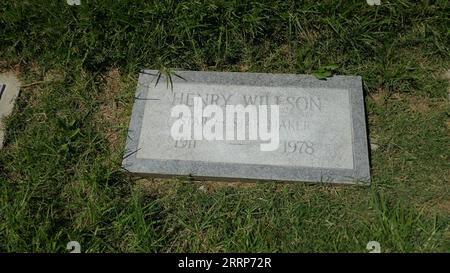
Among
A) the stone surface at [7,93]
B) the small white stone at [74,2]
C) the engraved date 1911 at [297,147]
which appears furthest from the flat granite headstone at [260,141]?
the stone surface at [7,93]

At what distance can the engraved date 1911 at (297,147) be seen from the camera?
2430 mm

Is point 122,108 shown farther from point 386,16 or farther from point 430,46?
point 430,46

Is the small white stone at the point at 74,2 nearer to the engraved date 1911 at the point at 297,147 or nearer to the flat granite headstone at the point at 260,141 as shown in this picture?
the flat granite headstone at the point at 260,141

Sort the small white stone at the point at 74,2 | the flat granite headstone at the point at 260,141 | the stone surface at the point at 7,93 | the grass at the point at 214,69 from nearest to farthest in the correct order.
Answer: the grass at the point at 214,69, the flat granite headstone at the point at 260,141, the stone surface at the point at 7,93, the small white stone at the point at 74,2

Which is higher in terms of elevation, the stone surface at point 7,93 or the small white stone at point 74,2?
the small white stone at point 74,2

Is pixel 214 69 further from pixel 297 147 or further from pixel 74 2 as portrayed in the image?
pixel 74 2

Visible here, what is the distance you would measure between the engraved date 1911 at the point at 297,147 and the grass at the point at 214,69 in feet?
0.61

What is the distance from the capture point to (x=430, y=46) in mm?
2889

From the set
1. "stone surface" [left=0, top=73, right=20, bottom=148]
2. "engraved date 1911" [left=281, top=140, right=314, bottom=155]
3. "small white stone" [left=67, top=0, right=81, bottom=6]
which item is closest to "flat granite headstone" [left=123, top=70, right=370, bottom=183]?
"engraved date 1911" [left=281, top=140, right=314, bottom=155]

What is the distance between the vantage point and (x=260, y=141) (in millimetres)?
2467

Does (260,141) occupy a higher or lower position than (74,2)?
lower

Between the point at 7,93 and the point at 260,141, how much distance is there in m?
Result: 1.63

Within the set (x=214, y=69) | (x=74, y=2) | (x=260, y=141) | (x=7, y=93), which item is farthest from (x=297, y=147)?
(x=7, y=93)

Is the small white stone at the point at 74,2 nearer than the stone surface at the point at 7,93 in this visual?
No
